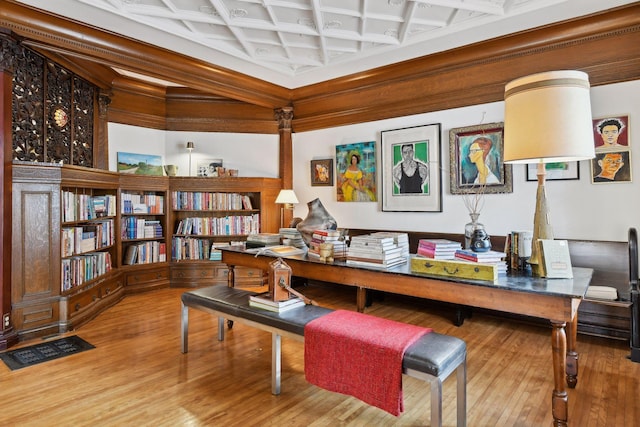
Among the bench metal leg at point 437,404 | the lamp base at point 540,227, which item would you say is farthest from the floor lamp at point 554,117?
the bench metal leg at point 437,404

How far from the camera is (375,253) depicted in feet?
8.47

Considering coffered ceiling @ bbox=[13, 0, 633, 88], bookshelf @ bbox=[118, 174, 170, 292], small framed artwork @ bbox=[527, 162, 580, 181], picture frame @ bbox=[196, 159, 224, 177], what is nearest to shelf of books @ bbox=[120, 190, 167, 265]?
bookshelf @ bbox=[118, 174, 170, 292]

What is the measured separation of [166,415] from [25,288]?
91.6 inches

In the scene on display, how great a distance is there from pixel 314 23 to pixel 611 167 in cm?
324

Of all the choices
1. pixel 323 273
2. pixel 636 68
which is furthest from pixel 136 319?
pixel 636 68

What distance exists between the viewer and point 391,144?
493 centimetres

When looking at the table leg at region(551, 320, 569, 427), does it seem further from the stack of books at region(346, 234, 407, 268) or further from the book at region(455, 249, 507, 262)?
the stack of books at region(346, 234, 407, 268)

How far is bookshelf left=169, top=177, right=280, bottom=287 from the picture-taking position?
18.3 feet

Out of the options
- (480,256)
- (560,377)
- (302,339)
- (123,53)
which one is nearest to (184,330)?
(302,339)

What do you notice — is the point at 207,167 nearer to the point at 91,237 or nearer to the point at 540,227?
the point at 91,237

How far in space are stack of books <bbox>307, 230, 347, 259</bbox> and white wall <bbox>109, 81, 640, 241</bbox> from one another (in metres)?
2.07

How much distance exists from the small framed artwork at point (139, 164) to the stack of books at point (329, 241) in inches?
145

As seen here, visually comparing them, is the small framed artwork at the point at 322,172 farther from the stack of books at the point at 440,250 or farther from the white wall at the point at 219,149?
the stack of books at the point at 440,250

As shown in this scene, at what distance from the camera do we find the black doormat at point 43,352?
9.63 ft
